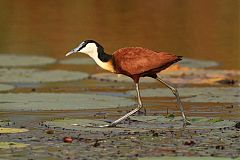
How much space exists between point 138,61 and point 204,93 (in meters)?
2.29

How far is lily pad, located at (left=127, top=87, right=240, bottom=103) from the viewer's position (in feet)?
38.8

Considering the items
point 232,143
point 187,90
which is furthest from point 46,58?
point 232,143

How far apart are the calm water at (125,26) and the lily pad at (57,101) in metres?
4.28

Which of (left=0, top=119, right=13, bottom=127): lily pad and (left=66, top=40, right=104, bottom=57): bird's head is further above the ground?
(left=66, top=40, right=104, bottom=57): bird's head

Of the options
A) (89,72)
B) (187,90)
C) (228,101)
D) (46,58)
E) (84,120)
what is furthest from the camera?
(46,58)

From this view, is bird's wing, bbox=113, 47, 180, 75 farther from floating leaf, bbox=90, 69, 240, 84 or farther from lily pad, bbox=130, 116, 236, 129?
floating leaf, bbox=90, 69, 240, 84

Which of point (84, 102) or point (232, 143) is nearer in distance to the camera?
point (232, 143)

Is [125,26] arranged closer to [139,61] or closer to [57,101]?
[57,101]

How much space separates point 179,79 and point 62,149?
5749mm

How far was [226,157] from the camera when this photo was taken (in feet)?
26.4

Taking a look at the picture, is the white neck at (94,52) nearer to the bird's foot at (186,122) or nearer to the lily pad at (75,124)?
the lily pad at (75,124)

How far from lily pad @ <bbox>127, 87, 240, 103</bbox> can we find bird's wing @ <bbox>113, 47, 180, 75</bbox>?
169 centimetres

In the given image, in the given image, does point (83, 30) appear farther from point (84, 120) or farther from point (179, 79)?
point (84, 120)

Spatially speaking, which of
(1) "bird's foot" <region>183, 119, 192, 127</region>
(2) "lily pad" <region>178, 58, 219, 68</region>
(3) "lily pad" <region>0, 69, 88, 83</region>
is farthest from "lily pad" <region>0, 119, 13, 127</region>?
(2) "lily pad" <region>178, 58, 219, 68</region>
